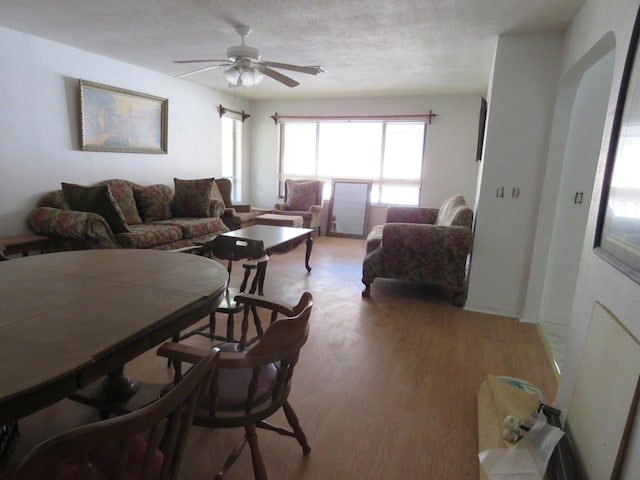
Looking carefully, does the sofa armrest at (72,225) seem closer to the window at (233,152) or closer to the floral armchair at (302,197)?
the floral armchair at (302,197)

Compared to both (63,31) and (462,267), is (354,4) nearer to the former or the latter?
(462,267)

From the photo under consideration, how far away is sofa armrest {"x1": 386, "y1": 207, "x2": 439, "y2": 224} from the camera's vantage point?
485cm

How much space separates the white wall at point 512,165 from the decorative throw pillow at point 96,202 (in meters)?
3.42

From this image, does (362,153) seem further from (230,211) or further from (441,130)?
(230,211)

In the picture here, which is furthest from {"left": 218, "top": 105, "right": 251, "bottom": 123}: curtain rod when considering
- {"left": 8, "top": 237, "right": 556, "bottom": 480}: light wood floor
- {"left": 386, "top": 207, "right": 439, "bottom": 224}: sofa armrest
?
{"left": 8, "top": 237, "right": 556, "bottom": 480}: light wood floor

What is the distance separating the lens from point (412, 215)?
4898 millimetres

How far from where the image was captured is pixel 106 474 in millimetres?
916

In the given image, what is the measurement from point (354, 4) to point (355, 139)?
392cm

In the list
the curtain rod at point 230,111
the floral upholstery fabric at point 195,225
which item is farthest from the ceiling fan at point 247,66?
the curtain rod at point 230,111

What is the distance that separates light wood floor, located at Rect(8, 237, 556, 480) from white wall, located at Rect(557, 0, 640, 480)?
0.55m

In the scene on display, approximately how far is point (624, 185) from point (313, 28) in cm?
264

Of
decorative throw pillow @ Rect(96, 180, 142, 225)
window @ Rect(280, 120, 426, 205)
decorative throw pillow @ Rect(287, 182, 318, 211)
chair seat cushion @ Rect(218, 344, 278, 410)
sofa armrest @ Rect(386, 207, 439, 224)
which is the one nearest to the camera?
chair seat cushion @ Rect(218, 344, 278, 410)

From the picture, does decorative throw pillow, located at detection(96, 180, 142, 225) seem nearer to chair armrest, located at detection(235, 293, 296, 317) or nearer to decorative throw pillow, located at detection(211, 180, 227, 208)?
decorative throw pillow, located at detection(211, 180, 227, 208)

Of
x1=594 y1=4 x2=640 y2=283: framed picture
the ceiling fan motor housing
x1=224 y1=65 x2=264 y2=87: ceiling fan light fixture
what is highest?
the ceiling fan motor housing
